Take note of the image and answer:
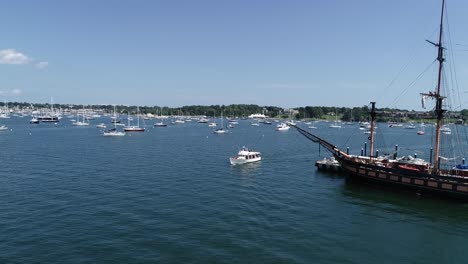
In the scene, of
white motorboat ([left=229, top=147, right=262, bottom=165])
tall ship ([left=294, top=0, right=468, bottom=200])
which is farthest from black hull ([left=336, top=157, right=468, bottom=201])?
white motorboat ([left=229, top=147, right=262, bottom=165])

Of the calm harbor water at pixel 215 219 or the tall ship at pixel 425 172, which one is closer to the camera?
the calm harbor water at pixel 215 219

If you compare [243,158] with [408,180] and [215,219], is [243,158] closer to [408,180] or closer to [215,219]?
[408,180]

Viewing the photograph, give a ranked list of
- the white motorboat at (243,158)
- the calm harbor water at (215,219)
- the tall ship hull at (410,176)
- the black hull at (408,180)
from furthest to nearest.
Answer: the white motorboat at (243,158)
the tall ship hull at (410,176)
the black hull at (408,180)
the calm harbor water at (215,219)

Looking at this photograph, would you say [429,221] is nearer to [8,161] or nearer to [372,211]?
[372,211]

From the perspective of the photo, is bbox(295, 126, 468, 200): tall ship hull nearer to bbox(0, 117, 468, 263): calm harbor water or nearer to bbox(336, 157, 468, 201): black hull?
bbox(336, 157, 468, 201): black hull

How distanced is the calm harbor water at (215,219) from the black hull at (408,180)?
1.59m

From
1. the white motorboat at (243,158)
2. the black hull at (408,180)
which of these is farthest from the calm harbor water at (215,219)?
the white motorboat at (243,158)

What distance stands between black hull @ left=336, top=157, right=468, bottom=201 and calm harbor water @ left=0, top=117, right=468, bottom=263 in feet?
5.21

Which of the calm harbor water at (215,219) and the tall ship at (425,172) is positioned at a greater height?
the tall ship at (425,172)

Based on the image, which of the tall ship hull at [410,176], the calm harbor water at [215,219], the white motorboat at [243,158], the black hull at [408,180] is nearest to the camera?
the calm harbor water at [215,219]

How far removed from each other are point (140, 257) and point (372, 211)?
30337 mm

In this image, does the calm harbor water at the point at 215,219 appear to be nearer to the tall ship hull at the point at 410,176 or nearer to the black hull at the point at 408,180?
the black hull at the point at 408,180

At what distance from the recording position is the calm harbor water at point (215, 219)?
33.0m

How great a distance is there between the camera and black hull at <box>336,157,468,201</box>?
5197 cm
